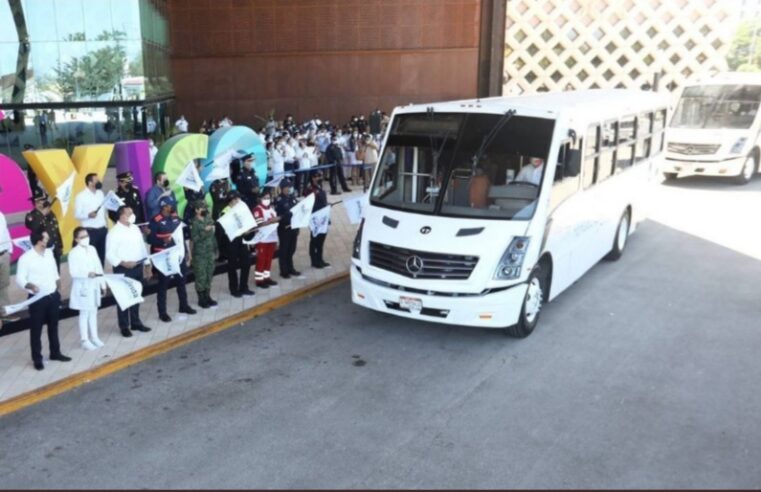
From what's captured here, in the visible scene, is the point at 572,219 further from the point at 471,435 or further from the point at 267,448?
the point at 267,448

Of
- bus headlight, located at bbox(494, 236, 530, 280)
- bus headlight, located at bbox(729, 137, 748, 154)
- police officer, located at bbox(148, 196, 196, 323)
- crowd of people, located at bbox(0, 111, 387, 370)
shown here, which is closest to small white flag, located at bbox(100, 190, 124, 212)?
crowd of people, located at bbox(0, 111, 387, 370)

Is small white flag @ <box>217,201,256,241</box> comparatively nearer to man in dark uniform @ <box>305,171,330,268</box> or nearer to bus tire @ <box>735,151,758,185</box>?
man in dark uniform @ <box>305,171,330,268</box>

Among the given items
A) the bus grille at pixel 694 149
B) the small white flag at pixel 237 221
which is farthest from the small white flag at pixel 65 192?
the bus grille at pixel 694 149

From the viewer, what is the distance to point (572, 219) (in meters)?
9.19

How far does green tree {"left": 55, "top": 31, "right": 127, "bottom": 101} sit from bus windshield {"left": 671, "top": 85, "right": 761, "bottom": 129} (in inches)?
716

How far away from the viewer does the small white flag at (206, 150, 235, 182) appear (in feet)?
40.1

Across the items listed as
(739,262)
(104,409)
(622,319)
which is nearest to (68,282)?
(104,409)

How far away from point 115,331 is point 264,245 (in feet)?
8.20

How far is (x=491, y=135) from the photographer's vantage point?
27.8ft

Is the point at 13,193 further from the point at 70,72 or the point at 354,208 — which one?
the point at 70,72

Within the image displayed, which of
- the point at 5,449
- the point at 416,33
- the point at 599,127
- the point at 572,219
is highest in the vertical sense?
the point at 416,33

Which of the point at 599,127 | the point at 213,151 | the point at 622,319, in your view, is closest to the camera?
the point at 622,319

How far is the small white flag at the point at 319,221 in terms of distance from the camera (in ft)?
35.9

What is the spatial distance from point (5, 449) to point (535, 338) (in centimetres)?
580
